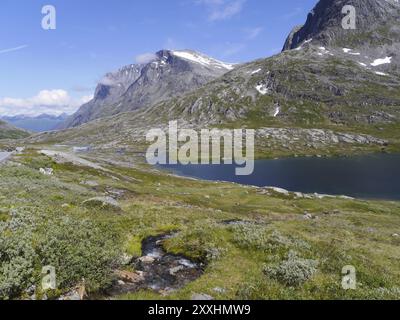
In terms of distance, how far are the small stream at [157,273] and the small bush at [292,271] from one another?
3846 millimetres

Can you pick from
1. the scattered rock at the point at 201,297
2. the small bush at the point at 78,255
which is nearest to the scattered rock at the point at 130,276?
the small bush at the point at 78,255

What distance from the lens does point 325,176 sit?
15225 cm

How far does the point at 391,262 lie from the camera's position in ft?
86.5

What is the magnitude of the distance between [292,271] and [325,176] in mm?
141673

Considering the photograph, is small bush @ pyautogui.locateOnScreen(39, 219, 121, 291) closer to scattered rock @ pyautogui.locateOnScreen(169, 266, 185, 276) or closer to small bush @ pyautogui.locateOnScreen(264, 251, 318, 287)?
scattered rock @ pyautogui.locateOnScreen(169, 266, 185, 276)

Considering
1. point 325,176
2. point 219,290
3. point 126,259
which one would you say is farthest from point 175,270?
point 325,176

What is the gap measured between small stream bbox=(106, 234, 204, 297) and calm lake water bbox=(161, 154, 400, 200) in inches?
4160

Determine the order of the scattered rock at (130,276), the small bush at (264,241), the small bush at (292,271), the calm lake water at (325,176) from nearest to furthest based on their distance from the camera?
the scattered rock at (130,276)
the small bush at (292,271)
the small bush at (264,241)
the calm lake water at (325,176)

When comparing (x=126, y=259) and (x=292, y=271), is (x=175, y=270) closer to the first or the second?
(x=126, y=259)

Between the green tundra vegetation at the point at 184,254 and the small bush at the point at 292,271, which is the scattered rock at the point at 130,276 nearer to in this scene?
the green tundra vegetation at the point at 184,254

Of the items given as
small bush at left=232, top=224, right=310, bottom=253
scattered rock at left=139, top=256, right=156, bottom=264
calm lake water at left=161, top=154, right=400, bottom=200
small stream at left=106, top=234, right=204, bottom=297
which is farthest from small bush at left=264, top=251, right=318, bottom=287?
calm lake water at left=161, top=154, right=400, bottom=200

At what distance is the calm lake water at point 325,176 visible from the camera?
124m
